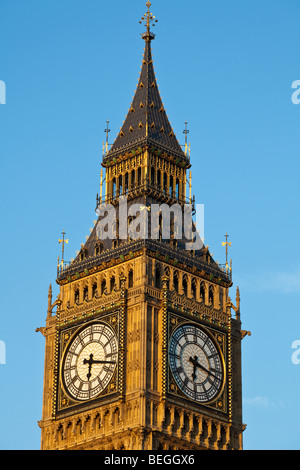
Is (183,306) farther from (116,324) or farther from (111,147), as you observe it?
(111,147)

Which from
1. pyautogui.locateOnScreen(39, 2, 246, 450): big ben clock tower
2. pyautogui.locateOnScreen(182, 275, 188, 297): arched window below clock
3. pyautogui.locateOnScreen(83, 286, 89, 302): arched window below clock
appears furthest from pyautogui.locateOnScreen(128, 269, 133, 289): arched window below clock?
pyautogui.locateOnScreen(182, 275, 188, 297): arched window below clock

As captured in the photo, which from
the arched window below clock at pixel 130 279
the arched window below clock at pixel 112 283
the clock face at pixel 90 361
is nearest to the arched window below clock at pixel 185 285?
the arched window below clock at pixel 130 279

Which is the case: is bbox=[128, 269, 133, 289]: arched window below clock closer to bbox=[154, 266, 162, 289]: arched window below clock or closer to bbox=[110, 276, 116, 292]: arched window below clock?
bbox=[110, 276, 116, 292]: arched window below clock

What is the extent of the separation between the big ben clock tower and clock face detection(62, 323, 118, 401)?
0.08 meters

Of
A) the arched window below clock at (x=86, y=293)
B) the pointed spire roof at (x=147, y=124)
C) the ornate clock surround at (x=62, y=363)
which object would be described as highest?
the pointed spire roof at (x=147, y=124)

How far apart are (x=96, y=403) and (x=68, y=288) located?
844 cm

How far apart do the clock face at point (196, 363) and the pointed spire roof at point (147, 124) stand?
12.2 metres

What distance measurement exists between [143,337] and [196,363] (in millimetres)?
3993

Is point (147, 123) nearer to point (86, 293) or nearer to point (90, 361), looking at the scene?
point (86, 293)

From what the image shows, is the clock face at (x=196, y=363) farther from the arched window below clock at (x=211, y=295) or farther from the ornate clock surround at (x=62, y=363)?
the ornate clock surround at (x=62, y=363)

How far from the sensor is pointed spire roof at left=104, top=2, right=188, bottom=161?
4505 inches

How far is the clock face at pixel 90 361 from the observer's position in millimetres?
106562

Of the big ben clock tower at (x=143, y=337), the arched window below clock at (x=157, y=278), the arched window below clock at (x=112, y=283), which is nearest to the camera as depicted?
the big ben clock tower at (x=143, y=337)
